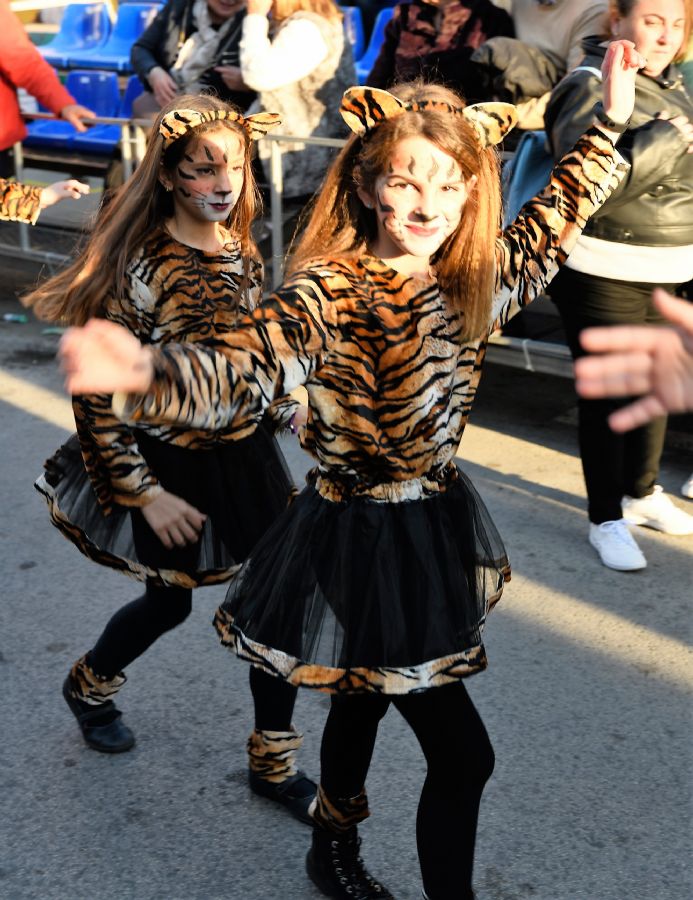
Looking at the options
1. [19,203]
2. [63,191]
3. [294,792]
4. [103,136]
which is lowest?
[103,136]

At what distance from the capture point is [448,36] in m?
5.59

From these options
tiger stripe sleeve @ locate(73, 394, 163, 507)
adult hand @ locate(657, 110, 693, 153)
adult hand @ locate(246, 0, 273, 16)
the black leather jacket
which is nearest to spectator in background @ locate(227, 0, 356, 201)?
adult hand @ locate(246, 0, 273, 16)

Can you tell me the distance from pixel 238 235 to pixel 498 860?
1.61 m

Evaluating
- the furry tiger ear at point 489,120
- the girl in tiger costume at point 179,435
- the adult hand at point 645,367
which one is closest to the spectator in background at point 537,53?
the girl in tiger costume at point 179,435

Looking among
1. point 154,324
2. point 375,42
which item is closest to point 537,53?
point 154,324

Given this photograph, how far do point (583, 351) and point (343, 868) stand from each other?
87.0 inches

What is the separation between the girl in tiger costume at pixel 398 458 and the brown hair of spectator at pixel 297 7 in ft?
13.0

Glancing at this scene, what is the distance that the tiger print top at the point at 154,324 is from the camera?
2781mm

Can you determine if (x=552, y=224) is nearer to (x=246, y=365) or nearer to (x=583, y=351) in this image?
(x=246, y=365)

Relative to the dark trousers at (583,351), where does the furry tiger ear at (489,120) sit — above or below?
above

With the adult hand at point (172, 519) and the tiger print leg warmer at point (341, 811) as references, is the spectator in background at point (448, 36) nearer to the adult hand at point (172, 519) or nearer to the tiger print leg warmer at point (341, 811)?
the adult hand at point (172, 519)

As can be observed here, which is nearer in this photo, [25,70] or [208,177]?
[208,177]

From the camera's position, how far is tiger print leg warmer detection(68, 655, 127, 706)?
315 centimetres

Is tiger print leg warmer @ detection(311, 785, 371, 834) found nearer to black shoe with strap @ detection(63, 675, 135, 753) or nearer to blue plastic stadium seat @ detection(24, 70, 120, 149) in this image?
black shoe with strap @ detection(63, 675, 135, 753)
